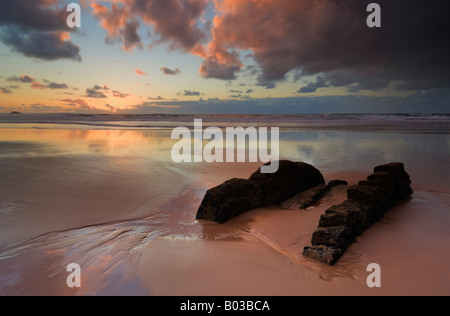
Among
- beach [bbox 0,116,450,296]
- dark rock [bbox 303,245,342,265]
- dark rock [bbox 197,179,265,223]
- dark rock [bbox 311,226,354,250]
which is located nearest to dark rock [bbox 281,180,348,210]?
beach [bbox 0,116,450,296]

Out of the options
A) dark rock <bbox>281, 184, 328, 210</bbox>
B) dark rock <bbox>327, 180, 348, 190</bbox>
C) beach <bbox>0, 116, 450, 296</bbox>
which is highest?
dark rock <bbox>327, 180, 348, 190</bbox>

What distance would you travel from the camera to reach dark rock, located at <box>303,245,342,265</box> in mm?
2385

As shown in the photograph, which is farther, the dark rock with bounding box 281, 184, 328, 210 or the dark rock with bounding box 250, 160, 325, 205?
the dark rock with bounding box 250, 160, 325, 205

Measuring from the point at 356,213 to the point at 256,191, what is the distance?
4.94 ft

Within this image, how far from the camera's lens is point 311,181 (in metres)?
4.75

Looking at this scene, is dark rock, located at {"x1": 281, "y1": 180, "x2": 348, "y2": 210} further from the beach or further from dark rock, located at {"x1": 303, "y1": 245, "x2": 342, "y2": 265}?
dark rock, located at {"x1": 303, "y1": 245, "x2": 342, "y2": 265}

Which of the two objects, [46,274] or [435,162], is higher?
[435,162]

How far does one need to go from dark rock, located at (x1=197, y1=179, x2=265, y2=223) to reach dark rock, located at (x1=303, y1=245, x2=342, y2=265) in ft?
4.29

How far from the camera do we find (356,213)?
9.56 ft

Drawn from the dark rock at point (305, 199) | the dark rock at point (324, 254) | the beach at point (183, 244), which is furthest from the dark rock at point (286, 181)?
the dark rock at point (324, 254)

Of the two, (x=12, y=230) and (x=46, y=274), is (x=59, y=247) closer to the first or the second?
(x=46, y=274)

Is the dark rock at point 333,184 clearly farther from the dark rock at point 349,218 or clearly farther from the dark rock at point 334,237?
the dark rock at point 334,237
